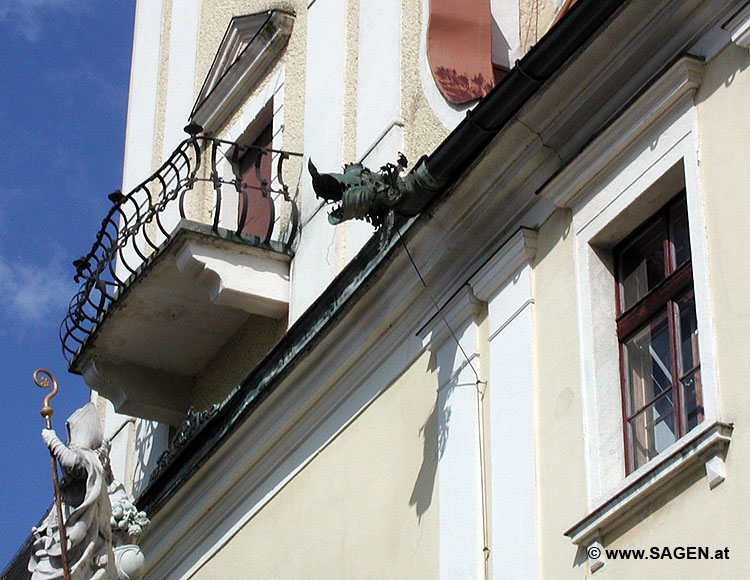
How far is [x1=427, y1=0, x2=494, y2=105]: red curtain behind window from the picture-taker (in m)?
11.8

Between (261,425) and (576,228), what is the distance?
11.9 ft

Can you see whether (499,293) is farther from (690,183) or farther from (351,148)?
(351,148)

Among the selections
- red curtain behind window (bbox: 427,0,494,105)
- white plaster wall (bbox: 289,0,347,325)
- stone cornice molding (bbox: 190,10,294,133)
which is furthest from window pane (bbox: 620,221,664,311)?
stone cornice molding (bbox: 190,10,294,133)

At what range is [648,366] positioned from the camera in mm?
8703

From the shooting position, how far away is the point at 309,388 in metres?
11.8

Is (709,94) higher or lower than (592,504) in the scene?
higher

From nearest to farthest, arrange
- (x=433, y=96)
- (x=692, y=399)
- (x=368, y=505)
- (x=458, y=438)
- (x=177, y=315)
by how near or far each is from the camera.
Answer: (x=692, y=399), (x=458, y=438), (x=368, y=505), (x=433, y=96), (x=177, y=315)

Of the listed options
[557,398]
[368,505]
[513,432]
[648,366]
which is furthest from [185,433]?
[648,366]

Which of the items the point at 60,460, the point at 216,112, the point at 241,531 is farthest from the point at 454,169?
the point at 216,112

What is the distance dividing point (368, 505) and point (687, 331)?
2866mm

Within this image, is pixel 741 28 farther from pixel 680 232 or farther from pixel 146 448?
pixel 146 448

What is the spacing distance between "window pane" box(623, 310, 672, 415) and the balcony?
14.5 feet

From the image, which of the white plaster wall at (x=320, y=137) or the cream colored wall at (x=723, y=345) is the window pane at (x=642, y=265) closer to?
the cream colored wall at (x=723, y=345)

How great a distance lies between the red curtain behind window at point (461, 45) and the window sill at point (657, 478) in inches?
161
